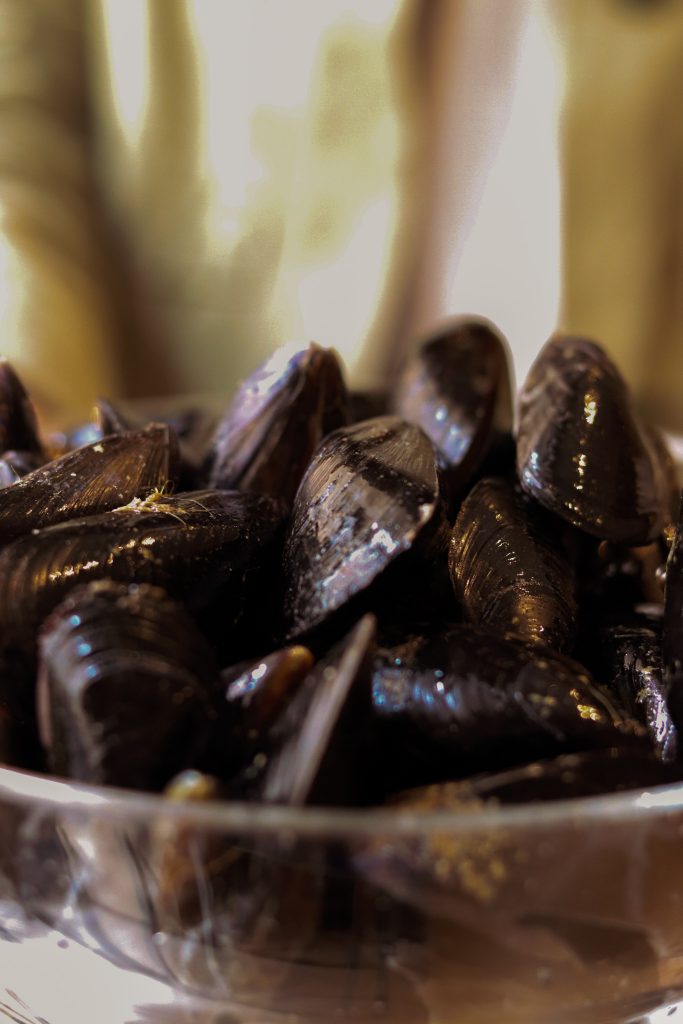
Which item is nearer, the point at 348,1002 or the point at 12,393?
the point at 348,1002

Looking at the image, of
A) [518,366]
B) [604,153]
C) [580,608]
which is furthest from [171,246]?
[580,608]

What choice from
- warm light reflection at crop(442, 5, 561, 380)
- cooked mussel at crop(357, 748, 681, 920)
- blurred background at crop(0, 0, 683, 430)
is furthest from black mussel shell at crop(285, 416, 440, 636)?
warm light reflection at crop(442, 5, 561, 380)

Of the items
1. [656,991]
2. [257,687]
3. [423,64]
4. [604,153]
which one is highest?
[423,64]

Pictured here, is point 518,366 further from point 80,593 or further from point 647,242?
point 80,593

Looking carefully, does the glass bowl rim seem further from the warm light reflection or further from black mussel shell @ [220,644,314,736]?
the warm light reflection

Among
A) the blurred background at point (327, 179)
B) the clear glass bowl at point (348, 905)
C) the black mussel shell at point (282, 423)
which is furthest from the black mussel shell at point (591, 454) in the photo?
the blurred background at point (327, 179)

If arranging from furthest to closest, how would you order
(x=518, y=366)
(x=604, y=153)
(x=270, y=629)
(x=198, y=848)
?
1. (x=518, y=366)
2. (x=604, y=153)
3. (x=270, y=629)
4. (x=198, y=848)

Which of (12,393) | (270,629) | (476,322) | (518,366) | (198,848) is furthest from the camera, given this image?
(518,366)
